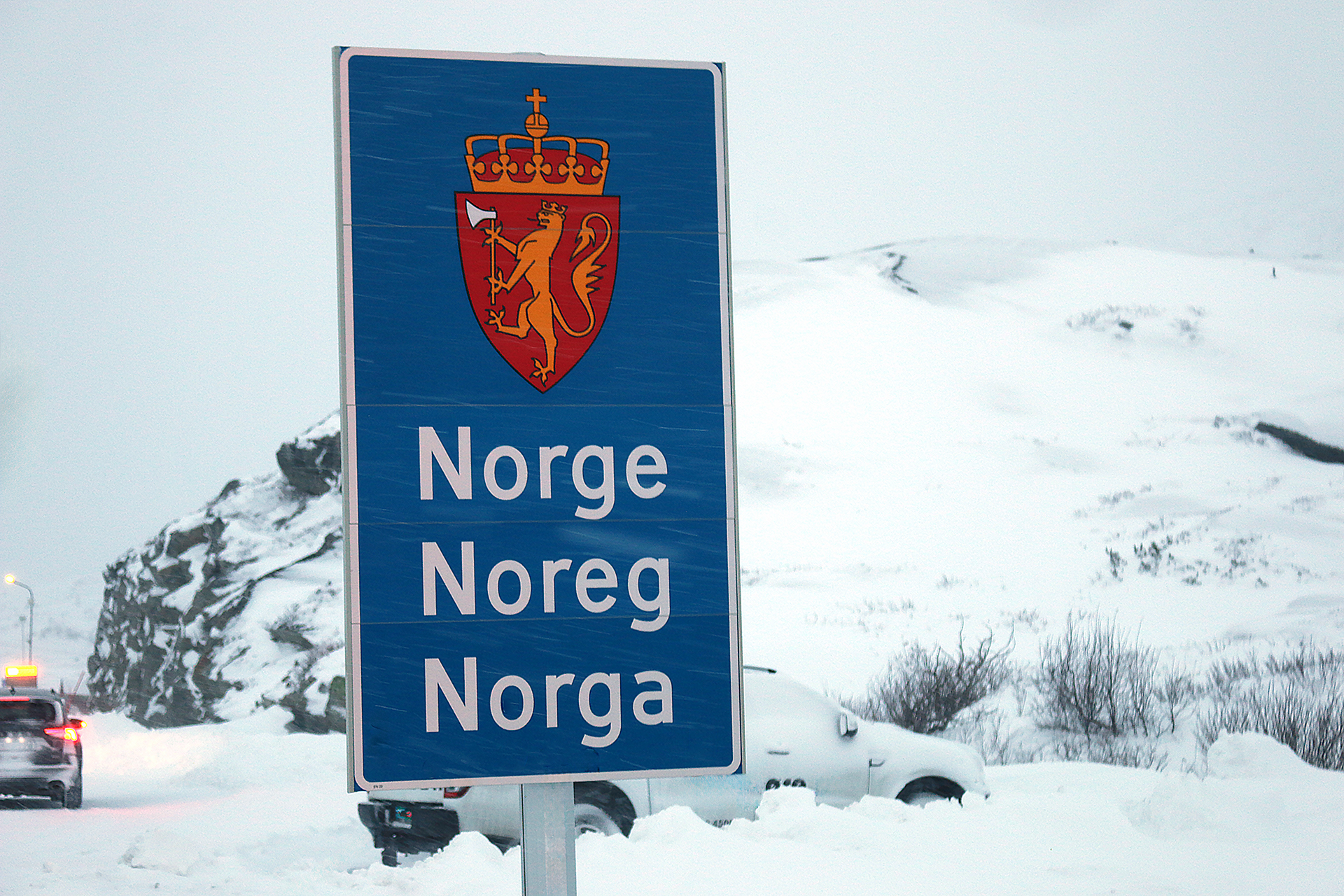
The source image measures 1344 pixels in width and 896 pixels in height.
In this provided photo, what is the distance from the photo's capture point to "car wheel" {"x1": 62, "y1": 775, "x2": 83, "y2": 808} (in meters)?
13.8

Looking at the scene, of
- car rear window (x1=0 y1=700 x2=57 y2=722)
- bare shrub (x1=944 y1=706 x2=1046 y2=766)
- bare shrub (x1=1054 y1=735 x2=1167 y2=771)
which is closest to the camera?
car rear window (x1=0 y1=700 x2=57 y2=722)

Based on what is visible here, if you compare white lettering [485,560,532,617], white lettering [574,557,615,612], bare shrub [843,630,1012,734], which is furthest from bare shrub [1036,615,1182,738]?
white lettering [485,560,532,617]

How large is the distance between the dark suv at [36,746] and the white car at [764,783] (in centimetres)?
667

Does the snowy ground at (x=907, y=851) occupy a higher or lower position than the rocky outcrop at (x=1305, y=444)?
lower

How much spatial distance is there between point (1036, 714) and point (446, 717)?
1434cm

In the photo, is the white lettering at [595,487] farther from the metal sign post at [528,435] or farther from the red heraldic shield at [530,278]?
the red heraldic shield at [530,278]

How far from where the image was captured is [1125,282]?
78938 millimetres

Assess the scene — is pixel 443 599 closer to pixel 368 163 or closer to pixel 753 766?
pixel 368 163

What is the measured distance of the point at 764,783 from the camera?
862cm

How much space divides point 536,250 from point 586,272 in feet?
0.48

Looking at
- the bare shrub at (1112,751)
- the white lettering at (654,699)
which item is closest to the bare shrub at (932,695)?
the bare shrub at (1112,751)

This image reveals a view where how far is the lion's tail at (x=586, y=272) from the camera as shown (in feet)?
10.8

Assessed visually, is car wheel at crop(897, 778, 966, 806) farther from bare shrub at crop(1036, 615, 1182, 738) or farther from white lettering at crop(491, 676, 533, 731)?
bare shrub at crop(1036, 615, 1182, 738)

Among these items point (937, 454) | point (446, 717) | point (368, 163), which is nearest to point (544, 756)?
point (446, 717)
